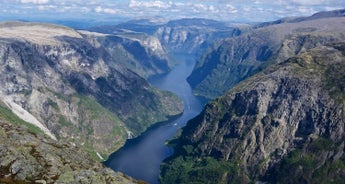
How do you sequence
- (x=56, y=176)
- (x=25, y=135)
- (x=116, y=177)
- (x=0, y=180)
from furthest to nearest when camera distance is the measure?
(x=25, y=135)
(x=116, y=177)
(x=56, y=176)
(x=0, y=180)

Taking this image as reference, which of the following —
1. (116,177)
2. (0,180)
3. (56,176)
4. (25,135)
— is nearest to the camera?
(0,180)

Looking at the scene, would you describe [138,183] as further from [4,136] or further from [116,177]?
[4,136]

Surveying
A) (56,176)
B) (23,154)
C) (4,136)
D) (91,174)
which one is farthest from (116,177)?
(4,136)

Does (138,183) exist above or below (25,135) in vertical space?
below

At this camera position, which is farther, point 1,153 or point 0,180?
point 1,153

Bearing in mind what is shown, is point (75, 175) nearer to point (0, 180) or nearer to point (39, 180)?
point (39, 180)
